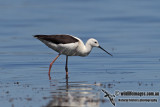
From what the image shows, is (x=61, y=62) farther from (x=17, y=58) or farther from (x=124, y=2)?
(x=124, y=2)

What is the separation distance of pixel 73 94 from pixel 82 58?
7864 mm

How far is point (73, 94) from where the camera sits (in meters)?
A: 13.1

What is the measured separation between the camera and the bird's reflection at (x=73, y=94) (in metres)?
12.0

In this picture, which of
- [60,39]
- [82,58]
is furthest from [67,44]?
[82,58]

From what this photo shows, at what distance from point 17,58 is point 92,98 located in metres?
8.95

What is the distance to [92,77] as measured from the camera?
16188mm

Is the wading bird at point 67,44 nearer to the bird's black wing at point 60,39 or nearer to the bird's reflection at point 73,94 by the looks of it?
the bird's black wing at point 60,39

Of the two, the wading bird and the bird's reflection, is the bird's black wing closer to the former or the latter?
the wading bird

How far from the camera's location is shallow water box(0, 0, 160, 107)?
13273 millimetres

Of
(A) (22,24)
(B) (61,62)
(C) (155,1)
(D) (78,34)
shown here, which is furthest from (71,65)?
(C) (155,1)

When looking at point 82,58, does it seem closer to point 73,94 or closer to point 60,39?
point 60,39

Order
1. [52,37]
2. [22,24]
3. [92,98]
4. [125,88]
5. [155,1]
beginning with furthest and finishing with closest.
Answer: [155,1]
[22,24]
[52,37]
[125,88]
[92,98]

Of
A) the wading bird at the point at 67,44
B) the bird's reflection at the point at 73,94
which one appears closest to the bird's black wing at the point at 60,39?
the wading bird at the point at 67,44

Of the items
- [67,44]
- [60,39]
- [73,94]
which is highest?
[60,39]
